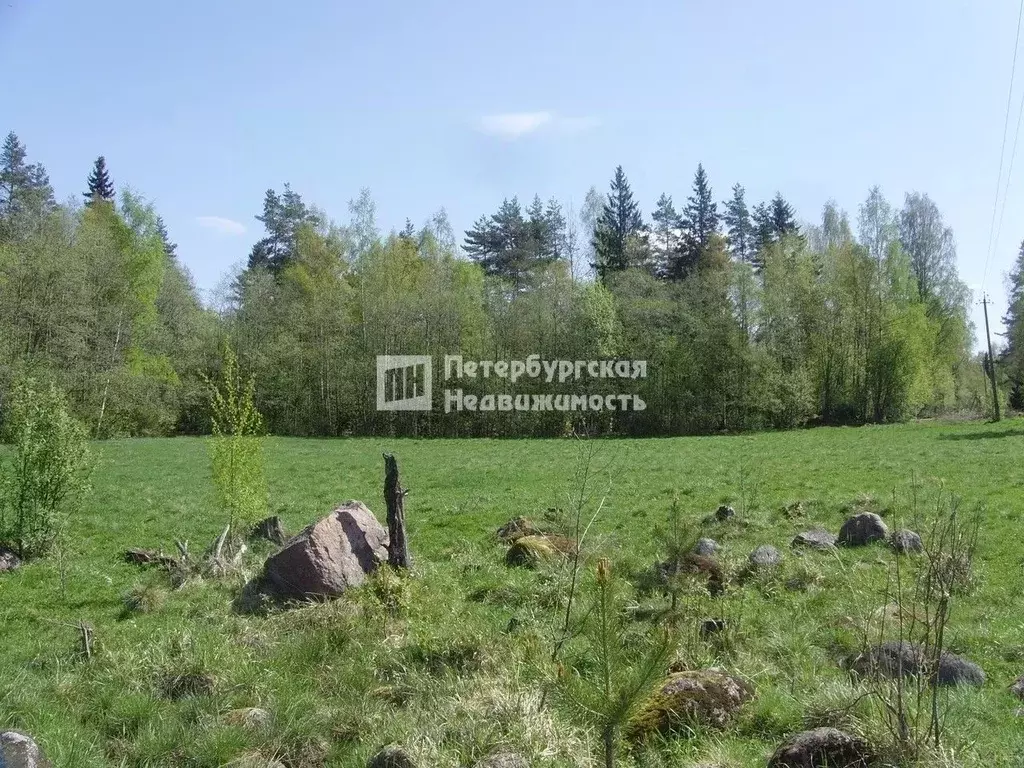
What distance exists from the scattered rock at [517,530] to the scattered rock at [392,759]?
7.15 m

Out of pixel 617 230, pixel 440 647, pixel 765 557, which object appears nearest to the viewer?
pixel 440 647

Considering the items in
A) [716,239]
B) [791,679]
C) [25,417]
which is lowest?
[791,679]

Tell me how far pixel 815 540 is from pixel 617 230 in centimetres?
4689

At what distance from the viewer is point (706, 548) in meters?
10.5

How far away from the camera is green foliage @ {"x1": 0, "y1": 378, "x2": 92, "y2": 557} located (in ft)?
38.8

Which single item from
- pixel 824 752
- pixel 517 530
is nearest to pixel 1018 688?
pixel 824 752

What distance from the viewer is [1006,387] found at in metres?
49.3

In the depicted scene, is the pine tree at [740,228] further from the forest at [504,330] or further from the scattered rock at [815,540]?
the scattered rock at [815,540]

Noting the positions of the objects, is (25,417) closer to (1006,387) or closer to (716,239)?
(716,239)

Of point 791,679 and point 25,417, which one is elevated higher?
point 25,417

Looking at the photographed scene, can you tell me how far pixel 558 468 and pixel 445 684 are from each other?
16737 millimetres

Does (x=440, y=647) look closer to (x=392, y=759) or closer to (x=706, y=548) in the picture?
(x=392, y=759)

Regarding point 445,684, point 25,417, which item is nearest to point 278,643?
point 445,684

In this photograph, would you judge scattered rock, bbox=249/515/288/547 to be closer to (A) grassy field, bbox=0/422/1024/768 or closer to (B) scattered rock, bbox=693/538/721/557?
(A) grassy field, bbox=0/422/1024/768
